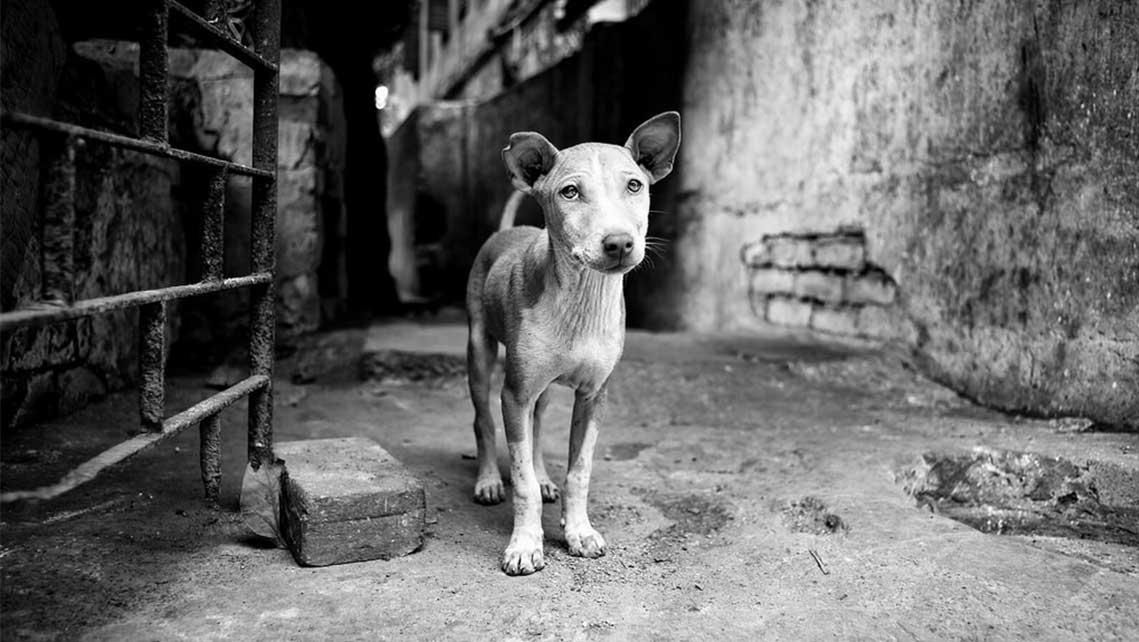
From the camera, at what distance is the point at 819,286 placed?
5.21m

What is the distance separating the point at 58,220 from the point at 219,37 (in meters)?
0.92

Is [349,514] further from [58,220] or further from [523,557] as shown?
[58,220]

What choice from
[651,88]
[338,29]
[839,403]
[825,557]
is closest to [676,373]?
[839,403]

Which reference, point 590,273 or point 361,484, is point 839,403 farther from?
point 361,484

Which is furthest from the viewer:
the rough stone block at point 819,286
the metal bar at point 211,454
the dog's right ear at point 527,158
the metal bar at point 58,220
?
the rough stone block at point 819,286

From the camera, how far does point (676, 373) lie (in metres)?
4.46

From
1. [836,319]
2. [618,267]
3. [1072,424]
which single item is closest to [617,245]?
[618,267]

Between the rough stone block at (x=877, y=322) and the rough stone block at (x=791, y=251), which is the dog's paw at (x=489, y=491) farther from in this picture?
the rough stone block at (x=791, y=251)

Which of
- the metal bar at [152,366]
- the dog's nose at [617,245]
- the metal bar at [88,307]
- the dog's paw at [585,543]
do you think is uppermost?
the dog's nose at [617,245]

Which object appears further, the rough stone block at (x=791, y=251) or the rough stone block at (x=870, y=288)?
the rough stone block at (x=791, y=251)

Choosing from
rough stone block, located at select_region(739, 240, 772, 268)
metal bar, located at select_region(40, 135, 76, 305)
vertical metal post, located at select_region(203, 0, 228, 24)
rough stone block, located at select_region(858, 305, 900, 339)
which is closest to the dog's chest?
metal bar, located at select_region(40, 135, 76, 305)

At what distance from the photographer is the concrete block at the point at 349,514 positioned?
2215 mm

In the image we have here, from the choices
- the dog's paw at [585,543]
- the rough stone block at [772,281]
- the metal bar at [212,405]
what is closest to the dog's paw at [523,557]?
the dog's paw at [585,543]

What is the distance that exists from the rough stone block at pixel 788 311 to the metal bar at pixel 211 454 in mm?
3832
